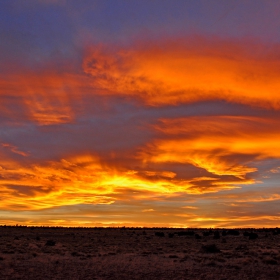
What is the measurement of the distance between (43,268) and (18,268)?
1.68m

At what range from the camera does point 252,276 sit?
81.4ft

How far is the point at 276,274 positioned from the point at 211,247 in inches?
574

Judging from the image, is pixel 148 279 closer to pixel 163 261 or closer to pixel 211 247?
pixel 163 261

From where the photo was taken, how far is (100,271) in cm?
2673

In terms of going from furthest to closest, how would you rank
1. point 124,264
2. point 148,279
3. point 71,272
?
point 124,264 → point 71,272 → point 148,279

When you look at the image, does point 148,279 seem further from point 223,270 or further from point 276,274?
point 276,274

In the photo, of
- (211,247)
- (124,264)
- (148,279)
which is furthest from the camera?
(211,247)

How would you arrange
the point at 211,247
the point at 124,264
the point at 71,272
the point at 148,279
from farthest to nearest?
the point at 211,247
the point at 124,264
the point at 71,272
the point at 148,279

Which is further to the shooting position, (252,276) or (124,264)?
(124,264)

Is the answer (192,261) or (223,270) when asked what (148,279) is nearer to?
(223,270)

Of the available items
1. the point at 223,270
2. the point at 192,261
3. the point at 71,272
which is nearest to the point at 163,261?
the point at 192,261

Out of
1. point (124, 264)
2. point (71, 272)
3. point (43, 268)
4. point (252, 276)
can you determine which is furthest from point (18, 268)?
point (252, 276)

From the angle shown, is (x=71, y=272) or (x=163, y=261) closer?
(x=71, y=272)

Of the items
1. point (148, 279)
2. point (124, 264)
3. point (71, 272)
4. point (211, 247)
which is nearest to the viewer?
point (148, 279)
